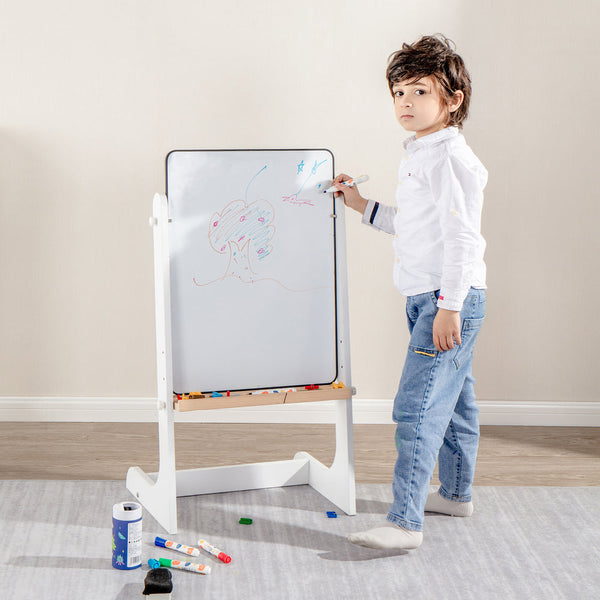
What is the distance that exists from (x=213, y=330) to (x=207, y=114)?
1.01 metres

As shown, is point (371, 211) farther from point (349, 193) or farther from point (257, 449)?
point (257, 449)

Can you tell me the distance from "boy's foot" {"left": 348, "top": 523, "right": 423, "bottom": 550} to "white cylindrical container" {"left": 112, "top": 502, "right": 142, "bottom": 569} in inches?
19.8

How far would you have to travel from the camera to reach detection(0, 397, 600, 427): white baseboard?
281 cm

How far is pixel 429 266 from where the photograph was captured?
1834 mm

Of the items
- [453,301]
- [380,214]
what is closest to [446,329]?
[453,301]

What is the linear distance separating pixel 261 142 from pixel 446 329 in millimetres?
1238

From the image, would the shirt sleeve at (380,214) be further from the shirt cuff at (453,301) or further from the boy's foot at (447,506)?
the boy's foot at (447,506)

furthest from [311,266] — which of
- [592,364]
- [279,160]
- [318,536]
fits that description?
[592,364]

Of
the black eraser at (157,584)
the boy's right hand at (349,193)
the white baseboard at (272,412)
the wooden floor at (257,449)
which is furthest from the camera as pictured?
the white baseboard at (272,412)

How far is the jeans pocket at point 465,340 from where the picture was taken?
1836 millimetres

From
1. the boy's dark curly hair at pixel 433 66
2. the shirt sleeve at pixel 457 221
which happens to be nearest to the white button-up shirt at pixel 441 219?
the shirt sleeve at pixel 457 221

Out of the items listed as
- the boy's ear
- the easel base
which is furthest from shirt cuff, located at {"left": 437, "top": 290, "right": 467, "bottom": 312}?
the easel base

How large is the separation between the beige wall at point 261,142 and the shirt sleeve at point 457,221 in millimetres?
1000

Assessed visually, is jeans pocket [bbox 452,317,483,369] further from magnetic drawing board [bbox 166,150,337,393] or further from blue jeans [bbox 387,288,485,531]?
magnetic drawing board [bbox 166,150,337,393]
